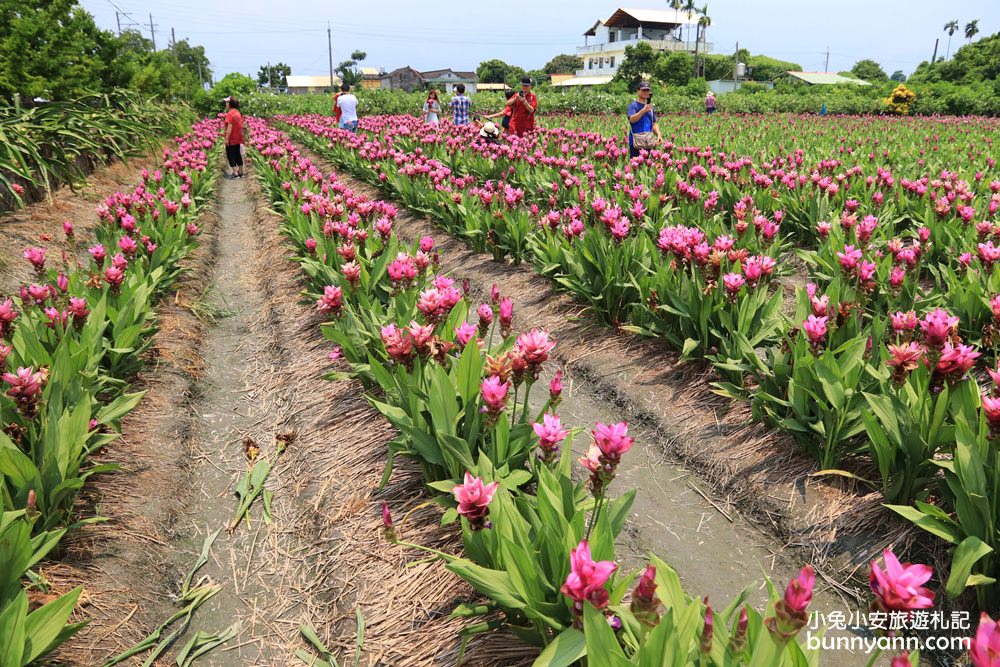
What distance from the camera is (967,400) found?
91.8 inches

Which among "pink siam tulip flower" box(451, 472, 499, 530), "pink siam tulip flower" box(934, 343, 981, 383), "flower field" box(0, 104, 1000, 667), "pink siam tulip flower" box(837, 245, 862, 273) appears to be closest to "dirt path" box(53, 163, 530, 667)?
"flower field" box(0, 104, 1000, 667)

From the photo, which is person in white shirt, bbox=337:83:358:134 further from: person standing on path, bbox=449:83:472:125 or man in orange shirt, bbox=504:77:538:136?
man in orange shirt, bbox=504:77:538:136

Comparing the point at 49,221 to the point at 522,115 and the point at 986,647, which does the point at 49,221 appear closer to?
the point at 522,115

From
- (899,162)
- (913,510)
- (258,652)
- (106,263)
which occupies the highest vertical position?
(899,162)

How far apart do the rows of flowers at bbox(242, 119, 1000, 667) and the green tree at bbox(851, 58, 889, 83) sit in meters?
89.3

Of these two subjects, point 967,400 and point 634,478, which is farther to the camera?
point 634,478

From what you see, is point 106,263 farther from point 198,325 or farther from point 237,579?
point 237,579

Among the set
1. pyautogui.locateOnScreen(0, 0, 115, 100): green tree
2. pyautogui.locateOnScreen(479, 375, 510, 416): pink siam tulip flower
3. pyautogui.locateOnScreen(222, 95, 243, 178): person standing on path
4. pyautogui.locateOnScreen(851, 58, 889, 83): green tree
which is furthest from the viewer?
pyautogui.locateOnScreen(851, 58, 889, 83): green tree

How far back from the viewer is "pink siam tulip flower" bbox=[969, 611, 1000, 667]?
1.01m

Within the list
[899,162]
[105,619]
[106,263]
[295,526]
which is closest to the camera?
[105,619]

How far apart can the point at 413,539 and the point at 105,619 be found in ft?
3.75

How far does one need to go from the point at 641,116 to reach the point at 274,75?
110 metres

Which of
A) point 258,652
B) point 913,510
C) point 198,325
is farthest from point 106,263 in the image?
point 913,510

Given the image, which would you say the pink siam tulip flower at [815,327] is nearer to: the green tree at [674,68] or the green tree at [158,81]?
the green tree at [158,81]
